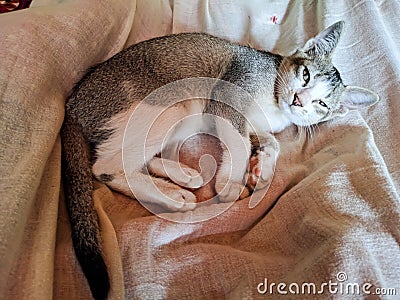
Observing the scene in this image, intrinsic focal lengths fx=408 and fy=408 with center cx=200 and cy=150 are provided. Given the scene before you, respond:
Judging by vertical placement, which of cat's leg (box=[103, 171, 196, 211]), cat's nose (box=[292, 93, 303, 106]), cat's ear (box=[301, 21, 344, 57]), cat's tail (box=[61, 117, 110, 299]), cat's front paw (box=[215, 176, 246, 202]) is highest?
cat's ear (box=[301, 21, 344, 57])

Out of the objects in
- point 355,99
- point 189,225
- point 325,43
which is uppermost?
point 325,43

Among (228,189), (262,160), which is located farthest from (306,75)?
(228,189)

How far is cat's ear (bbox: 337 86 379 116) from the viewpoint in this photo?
1241 mm

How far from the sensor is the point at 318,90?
1.24 m

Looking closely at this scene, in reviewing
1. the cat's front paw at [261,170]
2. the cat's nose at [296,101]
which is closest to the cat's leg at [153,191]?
the cat's front paw at [261,170]

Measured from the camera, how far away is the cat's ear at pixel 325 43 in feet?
4.23

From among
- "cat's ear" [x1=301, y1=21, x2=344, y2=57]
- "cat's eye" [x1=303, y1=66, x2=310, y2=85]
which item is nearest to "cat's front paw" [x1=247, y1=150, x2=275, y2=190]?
"cat's eye" [x1=303, y1=66, x2=310, y2=85]

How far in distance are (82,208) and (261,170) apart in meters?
0.48

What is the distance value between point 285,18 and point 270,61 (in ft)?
1.42

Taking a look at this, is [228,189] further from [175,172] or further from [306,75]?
[306,75]

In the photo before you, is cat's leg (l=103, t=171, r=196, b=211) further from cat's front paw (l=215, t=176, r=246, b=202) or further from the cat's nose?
the cat's nose

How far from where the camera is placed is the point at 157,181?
3.59 feet

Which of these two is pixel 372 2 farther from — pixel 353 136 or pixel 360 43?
pixel 353 136

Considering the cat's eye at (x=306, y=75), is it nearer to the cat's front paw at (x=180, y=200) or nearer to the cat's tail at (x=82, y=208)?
the cat's front paw at (x=180, y=200)
